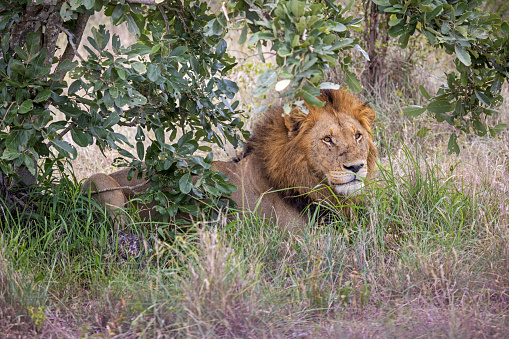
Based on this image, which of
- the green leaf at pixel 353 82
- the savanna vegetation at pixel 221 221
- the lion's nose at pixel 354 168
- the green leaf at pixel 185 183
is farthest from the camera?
the lion's nose at pixel 354 168

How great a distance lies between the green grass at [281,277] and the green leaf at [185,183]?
1.29 feet

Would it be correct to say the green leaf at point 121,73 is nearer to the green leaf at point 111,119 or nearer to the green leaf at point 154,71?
the green leaf at point 154,71

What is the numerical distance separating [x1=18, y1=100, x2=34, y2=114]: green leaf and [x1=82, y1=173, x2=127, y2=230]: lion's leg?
914 millimetres

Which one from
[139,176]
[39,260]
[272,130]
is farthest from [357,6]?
[39,260]

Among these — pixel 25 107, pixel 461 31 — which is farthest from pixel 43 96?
pixel 461 31

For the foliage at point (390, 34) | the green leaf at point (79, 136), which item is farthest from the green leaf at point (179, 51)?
the green leaf at point (79, 136)

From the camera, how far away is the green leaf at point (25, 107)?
133 inches

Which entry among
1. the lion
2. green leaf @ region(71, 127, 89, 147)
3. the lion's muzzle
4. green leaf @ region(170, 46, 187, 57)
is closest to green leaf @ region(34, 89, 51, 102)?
green leaf @ region(71, 127, 89, 147)

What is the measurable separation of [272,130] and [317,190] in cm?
65

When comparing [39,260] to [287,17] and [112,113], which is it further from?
[287,17]

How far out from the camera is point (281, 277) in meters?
3.41

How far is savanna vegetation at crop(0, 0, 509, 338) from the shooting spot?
2.77 m

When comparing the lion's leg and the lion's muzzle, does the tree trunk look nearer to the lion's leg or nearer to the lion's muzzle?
the lion's muzzle

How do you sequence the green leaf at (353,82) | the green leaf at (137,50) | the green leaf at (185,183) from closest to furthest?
1. the green leaf at (353,82)
2. the green leaf at (137,50)
3. the green leaf at (185,183)
